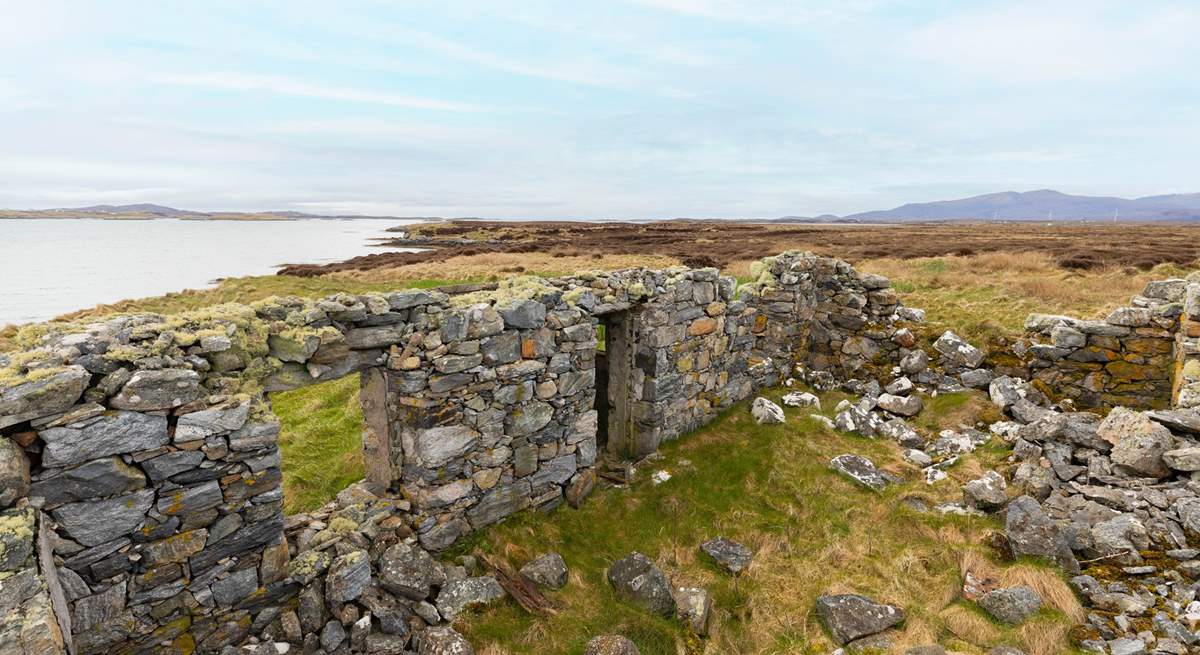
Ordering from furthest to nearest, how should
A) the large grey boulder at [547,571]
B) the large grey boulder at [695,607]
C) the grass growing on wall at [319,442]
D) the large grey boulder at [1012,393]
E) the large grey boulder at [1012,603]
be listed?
the large grey boulder at [1012,393] → the grass growing on wall at [319,442] → the large grey boulder at [547,571] → the large grey boulder at [695,607] → the large grey boulder at [1012,603]

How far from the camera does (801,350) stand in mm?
13648

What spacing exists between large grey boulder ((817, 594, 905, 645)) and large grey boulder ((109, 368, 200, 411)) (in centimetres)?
642

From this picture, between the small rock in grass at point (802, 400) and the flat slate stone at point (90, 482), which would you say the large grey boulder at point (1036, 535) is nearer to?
the small rock in grass at point (802, 400)

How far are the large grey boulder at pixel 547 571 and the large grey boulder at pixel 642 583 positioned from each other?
58cm

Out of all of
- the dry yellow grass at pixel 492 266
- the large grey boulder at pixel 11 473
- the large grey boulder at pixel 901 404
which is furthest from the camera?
the dry yellow grass at pixel 492 266

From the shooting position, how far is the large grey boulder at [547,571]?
248 inches

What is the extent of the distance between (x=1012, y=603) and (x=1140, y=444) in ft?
11.7

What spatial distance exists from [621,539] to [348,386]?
752 centimetres

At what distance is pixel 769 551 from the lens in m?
7.13

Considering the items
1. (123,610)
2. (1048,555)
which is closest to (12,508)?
(123,610)

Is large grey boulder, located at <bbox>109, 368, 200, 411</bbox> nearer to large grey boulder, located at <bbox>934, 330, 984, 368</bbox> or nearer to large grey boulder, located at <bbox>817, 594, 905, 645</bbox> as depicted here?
large grey boulder, located at <bbox>817, 594, 905, 645</bbox>

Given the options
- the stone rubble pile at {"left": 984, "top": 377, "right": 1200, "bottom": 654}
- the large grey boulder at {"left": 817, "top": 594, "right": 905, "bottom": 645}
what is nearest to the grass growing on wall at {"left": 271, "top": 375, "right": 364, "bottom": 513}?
the large grey boulder at {"left": 817, "top": 594, "right": 905, "bottom": 645}

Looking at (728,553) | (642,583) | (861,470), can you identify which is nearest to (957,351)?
(861,470)

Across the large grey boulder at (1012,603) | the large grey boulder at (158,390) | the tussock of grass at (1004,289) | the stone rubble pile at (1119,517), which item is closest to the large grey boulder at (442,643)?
the large grey boulder at (158,390)
